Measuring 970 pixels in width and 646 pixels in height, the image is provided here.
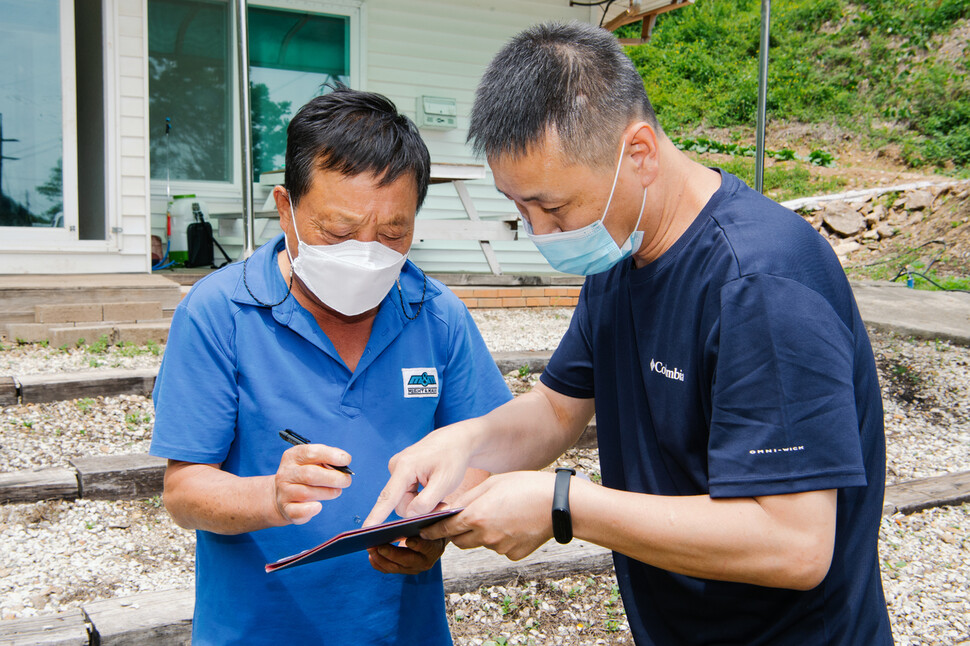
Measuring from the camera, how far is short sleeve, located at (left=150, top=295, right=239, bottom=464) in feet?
4.92

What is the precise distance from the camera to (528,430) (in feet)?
5.96

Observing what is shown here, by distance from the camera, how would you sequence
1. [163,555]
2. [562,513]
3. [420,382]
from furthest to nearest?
[163,555] → [420,382] → [562,513]

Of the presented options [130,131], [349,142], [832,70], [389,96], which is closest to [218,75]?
[389,96]

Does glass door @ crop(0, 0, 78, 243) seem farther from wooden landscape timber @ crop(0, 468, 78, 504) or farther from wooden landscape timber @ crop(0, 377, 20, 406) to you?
wooden landscape timber @ crop(0, 468, 78, 504)

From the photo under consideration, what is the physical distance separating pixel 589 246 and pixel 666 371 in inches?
12.2

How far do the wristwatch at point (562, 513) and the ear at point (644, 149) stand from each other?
60 cm

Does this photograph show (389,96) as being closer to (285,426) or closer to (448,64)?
(448,64)

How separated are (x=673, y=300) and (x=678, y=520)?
403 millimetres

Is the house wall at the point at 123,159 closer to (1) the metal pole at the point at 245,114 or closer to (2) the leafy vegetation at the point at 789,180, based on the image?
(1) the metal pole at the point at 245,114

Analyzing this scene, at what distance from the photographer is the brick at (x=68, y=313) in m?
5.25

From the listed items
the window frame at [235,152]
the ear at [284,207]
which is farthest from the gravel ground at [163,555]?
the window frame at [235,152]

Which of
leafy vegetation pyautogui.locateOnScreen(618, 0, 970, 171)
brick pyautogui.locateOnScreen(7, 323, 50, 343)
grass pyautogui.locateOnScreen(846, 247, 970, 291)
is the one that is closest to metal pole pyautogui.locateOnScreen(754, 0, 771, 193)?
grass pyautogui.locateOnScreen(846, 247, 970, 291)

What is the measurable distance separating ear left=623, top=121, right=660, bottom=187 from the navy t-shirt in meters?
0.14

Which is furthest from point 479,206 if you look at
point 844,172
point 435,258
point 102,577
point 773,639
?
point 844,172
